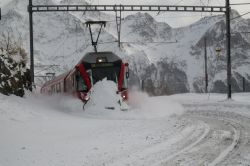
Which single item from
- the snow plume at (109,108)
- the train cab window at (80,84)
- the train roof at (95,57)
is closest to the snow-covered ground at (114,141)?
the snow plume at (109,108)

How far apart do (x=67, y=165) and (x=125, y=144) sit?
8.29ft

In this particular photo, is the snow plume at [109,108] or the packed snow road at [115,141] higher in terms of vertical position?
the snow plume at [109,108]

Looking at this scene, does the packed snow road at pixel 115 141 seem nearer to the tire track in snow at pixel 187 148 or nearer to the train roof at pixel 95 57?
the tire track in snow at pixel 187 148

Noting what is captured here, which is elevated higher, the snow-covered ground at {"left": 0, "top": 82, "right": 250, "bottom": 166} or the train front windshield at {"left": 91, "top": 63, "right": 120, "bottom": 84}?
the train front windshield at {"left": 91, "top": 63, "right": 120, "bottom": 84}

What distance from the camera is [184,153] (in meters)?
9.30

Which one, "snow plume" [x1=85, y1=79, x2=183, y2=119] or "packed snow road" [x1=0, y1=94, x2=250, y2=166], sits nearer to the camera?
"packed snow road" [x1=0, y1=94, x2=250, y2=166]

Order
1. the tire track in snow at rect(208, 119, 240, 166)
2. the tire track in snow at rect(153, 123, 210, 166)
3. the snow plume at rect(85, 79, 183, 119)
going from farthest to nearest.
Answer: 1. the snow plume at rect(85, 79, 183, 119)
2. the tire track in snow at rect(153, 123, 210, 166)
3. the tire track in snow at rect(208, 119, 240, 166)

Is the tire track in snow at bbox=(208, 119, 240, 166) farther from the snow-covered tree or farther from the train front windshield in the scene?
the snow-covered tree

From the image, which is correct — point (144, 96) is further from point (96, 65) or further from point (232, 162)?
point (232, 162)

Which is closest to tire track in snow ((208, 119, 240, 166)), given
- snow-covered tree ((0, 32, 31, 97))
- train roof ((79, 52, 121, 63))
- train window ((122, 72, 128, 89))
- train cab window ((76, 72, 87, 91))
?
train window ((122, 72, 128, 89))

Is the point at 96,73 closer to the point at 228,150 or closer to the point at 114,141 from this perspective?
the point at 114,141

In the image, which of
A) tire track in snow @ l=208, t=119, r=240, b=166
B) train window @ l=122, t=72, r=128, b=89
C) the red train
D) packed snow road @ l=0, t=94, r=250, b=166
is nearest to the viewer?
tire track in snow @ l=208, t=119, r=240, b=166

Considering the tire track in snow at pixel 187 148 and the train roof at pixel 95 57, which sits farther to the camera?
the train roof at pixel 95 57

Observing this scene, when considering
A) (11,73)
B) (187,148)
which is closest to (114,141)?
(187,148)
